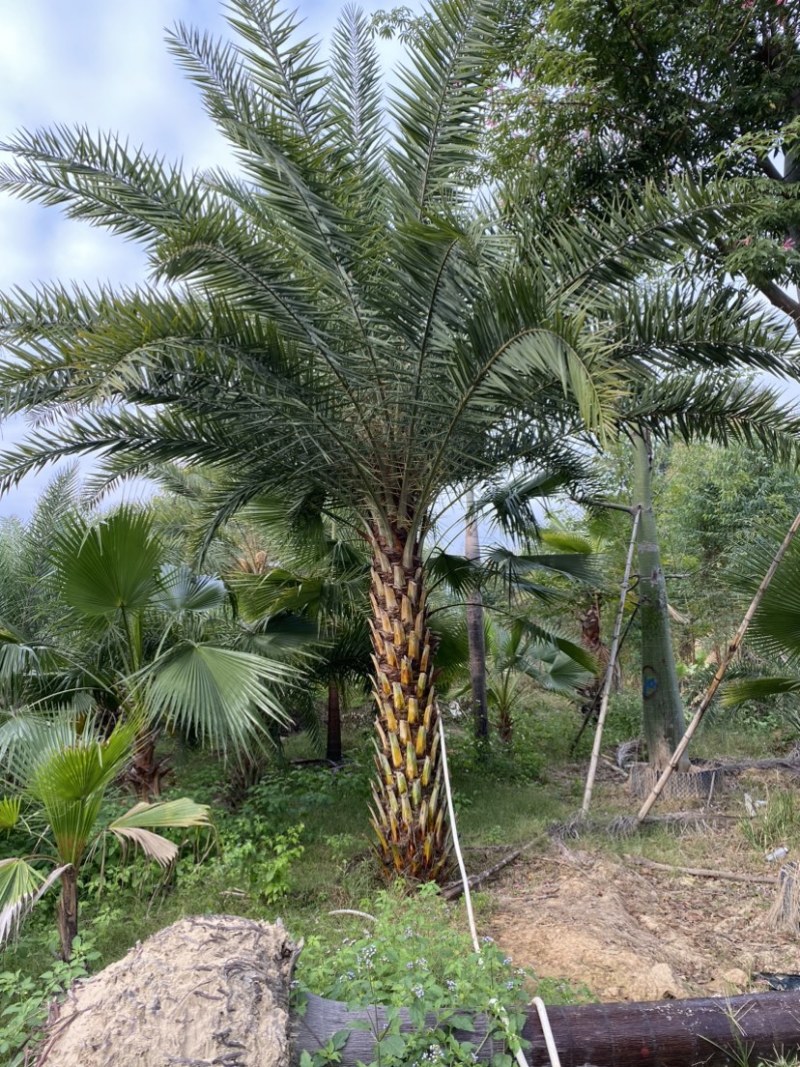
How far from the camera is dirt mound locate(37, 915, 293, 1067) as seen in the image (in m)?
2.23

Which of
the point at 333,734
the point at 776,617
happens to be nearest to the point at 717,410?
the point at 776,617

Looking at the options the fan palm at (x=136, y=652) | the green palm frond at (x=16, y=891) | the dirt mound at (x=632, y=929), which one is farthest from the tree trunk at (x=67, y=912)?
the dirt mound at (x=632, y=929)

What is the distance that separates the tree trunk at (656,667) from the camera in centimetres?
837

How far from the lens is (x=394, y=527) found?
5.57 metres

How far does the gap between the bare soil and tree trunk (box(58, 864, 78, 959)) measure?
2.28 meters

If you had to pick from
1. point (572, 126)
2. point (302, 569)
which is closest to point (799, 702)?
point (302, 569)

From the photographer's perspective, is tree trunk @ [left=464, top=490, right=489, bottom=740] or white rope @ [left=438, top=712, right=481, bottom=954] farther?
tree trunk @ [left=464, top=490, right=489, bottom=740]

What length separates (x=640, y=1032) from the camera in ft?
8.78

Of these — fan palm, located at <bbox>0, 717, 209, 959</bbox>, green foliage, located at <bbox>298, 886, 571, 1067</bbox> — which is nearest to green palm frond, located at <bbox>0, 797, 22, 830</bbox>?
fan palm, located at <bbox>0, 717, 209, 959</bbox>

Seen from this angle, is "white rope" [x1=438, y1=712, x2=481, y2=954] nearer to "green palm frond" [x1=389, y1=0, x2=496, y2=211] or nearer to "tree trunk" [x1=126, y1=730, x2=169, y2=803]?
"tree trunk" [x1=126, y1=730, x2=169, y2=803]

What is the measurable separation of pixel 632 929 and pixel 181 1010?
3023mm

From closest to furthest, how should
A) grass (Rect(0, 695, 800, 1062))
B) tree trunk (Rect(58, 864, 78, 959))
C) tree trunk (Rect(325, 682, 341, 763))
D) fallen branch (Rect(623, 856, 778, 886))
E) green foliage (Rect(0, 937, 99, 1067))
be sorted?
1. green foliage (Rect(0, 937, 99, 1067))
2. tree trunk (Rect(58, 864, 78, 959))
3. grass (Rect(0, 695, 800, 1062))
4. fallen branch (Rect(623, 856, 778, 886))
5. tree trunk (Rect(325, 682, 341, 763))

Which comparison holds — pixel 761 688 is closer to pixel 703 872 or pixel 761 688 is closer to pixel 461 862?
pixel 703 872

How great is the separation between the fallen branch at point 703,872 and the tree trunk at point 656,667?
8.88 feet
